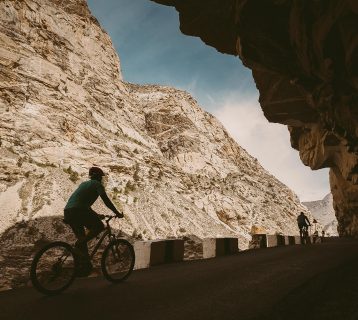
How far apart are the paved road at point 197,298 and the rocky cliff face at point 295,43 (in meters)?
7.44

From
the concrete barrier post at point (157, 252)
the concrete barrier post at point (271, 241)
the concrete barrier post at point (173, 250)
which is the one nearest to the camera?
the concrete barrier post at point (157, 252)

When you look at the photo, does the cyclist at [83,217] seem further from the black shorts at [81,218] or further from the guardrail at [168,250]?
the guardrail at [168,250]

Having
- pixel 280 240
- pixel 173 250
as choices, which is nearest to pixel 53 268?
pixel 173 250

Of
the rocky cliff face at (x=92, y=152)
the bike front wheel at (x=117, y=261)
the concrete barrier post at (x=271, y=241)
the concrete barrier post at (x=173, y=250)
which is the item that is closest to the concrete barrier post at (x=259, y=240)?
the concrete barrier post at (x=271, y=241)

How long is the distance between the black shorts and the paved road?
3.35 feet

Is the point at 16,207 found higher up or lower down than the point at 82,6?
lower down

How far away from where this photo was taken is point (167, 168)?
38812 millimetres

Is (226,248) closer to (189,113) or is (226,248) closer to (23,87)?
(23,87)

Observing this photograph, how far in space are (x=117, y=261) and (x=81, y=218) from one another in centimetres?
125

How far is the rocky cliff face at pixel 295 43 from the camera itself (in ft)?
37.8

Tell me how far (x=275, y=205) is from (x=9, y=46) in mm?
38188

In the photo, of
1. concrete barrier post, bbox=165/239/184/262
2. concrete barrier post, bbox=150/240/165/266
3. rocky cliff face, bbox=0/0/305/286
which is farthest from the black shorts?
rocky cliff face, bbox=0/0/305/286

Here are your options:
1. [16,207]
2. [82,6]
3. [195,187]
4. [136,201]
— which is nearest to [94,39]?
[82,6]

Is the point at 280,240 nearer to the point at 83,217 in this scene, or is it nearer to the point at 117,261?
the point at 117,261
